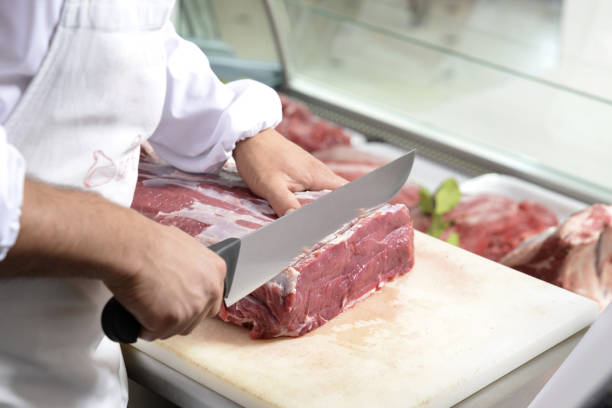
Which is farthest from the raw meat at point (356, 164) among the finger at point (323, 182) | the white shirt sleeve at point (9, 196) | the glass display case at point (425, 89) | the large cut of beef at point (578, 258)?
the white shirt sleeve at point (9, 196)

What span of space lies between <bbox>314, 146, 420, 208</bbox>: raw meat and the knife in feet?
2.39

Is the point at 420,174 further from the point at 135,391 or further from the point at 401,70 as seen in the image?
the point at 135,391

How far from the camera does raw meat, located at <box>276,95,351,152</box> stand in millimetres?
2609

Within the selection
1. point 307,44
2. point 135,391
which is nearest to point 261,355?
point 135,391

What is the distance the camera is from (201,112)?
56.4 inches

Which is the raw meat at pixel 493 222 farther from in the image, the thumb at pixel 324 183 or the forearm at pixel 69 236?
the forearm at pixel 69 236

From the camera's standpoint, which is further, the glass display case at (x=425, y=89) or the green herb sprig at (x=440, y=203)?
the glass display case at (x=425, y=89)

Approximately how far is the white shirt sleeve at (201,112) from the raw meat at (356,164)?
31.2 inches

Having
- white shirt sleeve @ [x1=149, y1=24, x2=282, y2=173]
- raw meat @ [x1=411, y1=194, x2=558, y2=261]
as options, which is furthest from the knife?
raw meat @ [x1=411, y1=194, x2=558, y2=261]

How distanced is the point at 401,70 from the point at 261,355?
2.02 metres

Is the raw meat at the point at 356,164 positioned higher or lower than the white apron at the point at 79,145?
lower

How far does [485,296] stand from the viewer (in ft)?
5.10

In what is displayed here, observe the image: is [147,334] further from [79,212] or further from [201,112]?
[201,112]

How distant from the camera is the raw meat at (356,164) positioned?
2.35 metres
